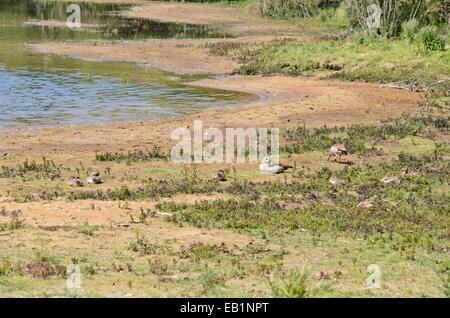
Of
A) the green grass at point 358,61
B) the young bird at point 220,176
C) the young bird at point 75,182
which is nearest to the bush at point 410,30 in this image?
the green grass at point 358,61

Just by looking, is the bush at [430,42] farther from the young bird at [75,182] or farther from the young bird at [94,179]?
the young bird at [75,182]

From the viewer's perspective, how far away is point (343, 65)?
3247 cm

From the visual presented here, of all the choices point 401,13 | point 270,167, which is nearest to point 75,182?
point 270,167

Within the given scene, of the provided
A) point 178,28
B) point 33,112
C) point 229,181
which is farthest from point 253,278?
point 178,28

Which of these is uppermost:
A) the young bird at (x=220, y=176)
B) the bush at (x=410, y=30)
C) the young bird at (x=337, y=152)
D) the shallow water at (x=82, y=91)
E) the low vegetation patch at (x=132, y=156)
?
the bush at (x=410, y=30)

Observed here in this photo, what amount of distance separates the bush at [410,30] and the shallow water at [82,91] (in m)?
8.37

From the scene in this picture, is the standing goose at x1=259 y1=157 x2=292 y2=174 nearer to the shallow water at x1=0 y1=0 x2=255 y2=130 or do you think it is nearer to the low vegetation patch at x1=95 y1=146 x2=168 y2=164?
the low vegetation patch at x1=95 y1=146 x2=168 y2=164

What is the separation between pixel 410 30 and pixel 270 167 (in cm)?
1913

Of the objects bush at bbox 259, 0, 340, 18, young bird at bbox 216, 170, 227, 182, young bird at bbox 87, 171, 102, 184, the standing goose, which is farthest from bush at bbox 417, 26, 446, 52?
bush at bbox 259, 0, 340, 18

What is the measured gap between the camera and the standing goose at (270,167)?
16.3 m

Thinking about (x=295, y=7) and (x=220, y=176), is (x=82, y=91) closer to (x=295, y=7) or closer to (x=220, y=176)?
(x=220, y=176)

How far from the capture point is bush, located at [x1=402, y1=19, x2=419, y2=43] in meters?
32.8

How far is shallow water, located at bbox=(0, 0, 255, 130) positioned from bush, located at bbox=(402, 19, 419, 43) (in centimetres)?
837
